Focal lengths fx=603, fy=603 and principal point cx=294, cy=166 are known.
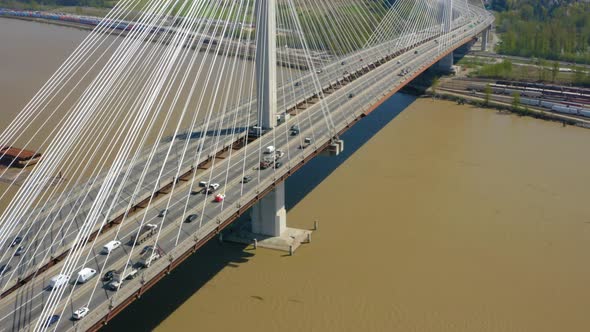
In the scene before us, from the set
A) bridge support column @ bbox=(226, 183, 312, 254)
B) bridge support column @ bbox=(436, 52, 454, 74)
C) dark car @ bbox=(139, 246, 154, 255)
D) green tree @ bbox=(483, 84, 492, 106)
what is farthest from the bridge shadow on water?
bridge support column @ bbox=(436, 52, 454, 74)

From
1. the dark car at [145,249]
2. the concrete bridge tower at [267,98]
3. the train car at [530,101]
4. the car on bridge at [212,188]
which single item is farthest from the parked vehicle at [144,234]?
the train car at [530,101]

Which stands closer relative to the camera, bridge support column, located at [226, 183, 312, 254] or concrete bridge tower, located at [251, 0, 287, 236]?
bridge support column, located at [226, 183, 312, 254]

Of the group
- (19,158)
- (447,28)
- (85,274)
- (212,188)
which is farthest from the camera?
(447,28)

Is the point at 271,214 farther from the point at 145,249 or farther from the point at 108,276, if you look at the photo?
the point at 108,276

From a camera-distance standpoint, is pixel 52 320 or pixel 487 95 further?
pixel 487 95

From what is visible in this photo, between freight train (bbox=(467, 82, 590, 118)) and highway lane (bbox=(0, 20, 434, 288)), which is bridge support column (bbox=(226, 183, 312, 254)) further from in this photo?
freight train (bbox=(467, 82, 590, 118))

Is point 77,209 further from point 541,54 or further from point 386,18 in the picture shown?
point 541,54

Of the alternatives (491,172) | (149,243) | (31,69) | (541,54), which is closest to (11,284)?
(149,243)

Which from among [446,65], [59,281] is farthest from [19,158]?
[446,65]
